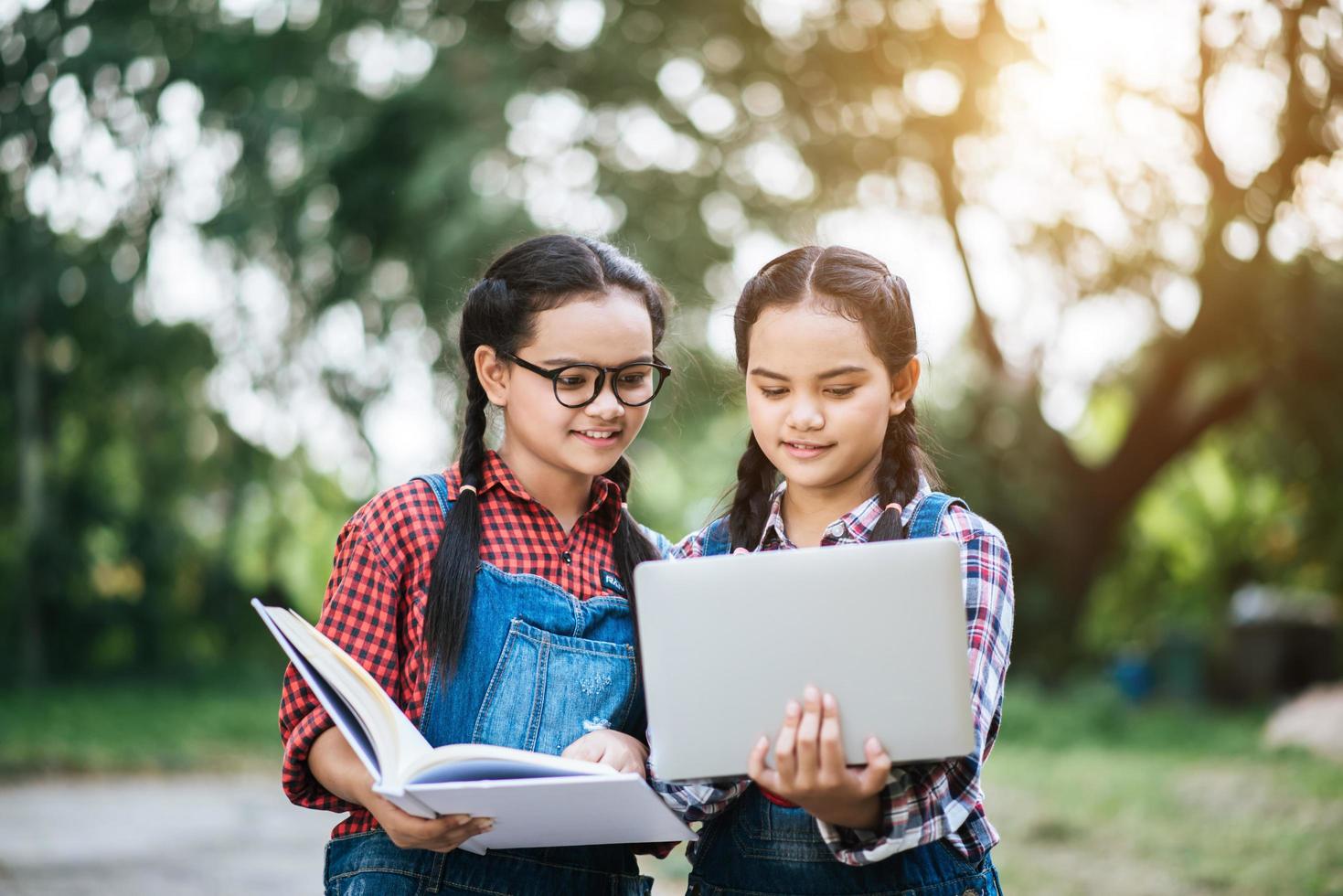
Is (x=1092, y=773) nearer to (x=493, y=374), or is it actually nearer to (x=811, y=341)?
(x=493, y=374)

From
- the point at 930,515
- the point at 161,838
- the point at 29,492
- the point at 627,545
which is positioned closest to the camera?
the point at 930,515

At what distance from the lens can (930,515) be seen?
6.41ft

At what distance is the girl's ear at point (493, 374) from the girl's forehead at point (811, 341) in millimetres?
475

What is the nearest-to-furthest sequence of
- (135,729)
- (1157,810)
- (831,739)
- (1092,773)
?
(831,739)
(1157,810)
(1092,773)
(135,729)

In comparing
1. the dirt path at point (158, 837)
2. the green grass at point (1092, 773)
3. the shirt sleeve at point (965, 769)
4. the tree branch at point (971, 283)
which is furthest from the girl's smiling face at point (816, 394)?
the tree branch at point (971, 283)

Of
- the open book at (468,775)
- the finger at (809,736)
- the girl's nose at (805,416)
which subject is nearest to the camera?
the finger at (809,736)

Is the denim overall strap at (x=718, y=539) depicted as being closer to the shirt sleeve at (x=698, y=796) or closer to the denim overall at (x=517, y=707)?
the denim overall at (x=517, y=707)

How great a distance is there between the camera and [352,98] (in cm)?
861

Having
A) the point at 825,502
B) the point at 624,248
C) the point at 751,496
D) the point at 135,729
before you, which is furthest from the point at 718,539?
the point at 135,729

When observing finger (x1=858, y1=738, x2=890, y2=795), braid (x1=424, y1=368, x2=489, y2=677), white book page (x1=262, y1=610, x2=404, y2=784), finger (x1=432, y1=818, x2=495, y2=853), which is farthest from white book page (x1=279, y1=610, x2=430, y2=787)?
finger (x1=858, y1=738, x2=890, y2=795)

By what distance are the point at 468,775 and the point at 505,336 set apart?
30.5 inches

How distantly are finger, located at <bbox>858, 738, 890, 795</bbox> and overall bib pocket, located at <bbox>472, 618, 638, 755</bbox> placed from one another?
0.55m

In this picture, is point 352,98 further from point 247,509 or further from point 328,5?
point 247,509

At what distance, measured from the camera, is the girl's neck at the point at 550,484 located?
2229mm
